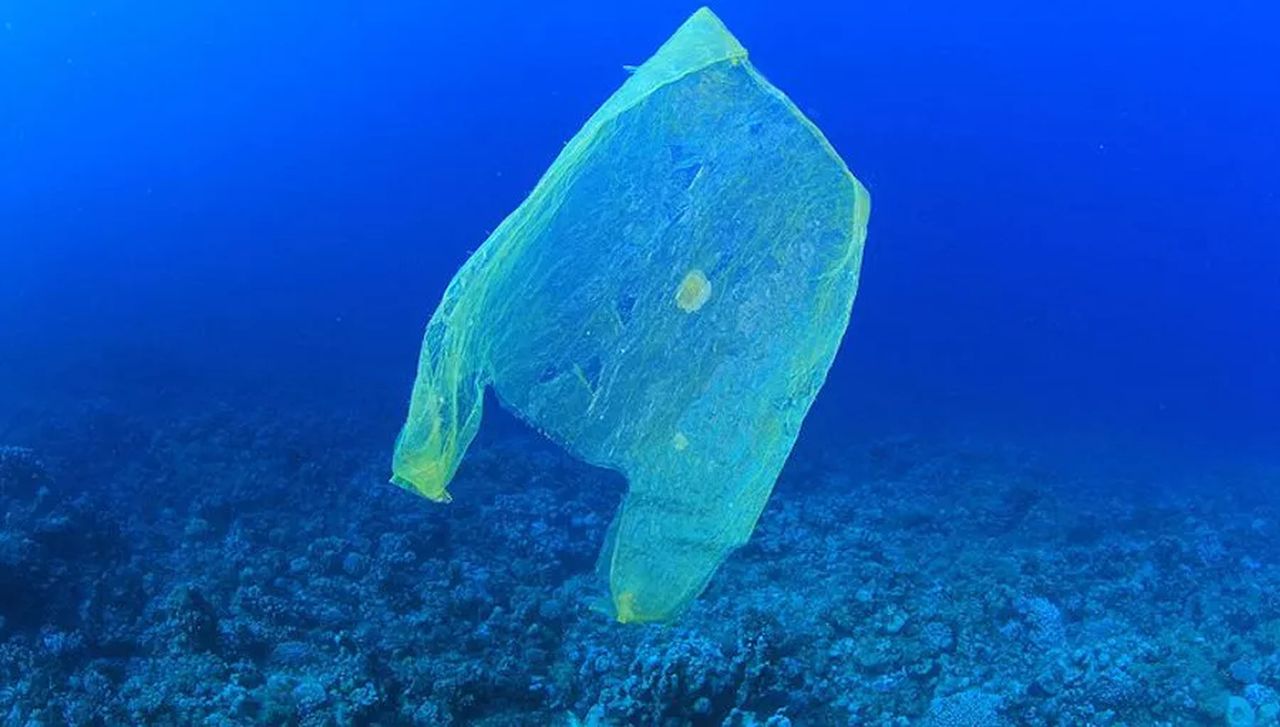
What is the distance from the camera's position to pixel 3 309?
17516 mm

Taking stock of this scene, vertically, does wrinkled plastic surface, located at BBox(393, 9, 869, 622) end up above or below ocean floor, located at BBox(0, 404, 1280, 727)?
above

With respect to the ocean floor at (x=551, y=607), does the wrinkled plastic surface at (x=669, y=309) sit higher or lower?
higher

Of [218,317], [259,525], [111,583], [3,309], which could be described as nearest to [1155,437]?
[259,525]

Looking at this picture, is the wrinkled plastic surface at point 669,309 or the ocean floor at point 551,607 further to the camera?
the ocean floor at point 551,607

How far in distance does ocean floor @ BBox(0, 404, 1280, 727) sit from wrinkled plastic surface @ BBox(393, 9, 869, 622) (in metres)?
1.61

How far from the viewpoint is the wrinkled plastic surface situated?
3.19 meters

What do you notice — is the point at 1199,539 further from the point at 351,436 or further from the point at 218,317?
the point at 218,317

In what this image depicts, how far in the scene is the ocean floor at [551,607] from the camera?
4547 mm

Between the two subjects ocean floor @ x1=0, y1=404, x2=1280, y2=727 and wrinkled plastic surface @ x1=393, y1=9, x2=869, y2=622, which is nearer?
wrinkled plastic surface @ x1=393, y1=9, x2=869, y2=622

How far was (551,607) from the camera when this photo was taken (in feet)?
18.4

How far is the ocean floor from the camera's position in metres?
4.55

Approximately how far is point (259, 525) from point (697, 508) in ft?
17.2

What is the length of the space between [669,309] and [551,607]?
302cm

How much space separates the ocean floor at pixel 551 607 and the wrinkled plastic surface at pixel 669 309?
1.61m
